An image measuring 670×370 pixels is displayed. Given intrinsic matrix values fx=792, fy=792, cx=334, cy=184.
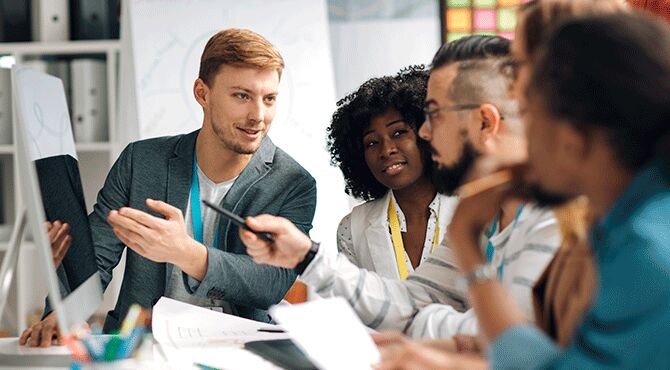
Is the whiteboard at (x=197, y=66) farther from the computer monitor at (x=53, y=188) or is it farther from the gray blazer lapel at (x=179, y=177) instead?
the computer monitor at (x=53, y=188)

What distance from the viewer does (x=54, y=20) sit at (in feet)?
11.5

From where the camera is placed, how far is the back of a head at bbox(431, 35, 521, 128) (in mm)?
1421

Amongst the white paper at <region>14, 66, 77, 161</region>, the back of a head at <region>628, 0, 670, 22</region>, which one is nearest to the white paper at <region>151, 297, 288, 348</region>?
the white paper at <region>14, 66, 77, 161</region>

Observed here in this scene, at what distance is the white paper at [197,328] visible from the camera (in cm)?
146

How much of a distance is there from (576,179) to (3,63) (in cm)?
121

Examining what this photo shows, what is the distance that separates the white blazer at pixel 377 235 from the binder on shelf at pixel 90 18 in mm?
1834

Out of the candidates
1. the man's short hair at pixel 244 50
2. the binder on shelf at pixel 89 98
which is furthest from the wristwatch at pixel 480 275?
the binder on shelf at pixel 89 98

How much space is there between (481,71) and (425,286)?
45 cm

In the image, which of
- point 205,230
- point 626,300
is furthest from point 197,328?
point 626,300

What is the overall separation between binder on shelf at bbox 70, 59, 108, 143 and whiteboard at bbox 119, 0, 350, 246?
0.28 meters

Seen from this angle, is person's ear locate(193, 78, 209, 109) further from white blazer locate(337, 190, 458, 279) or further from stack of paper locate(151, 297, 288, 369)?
stack of paper locate(151, 297, 288, 369)

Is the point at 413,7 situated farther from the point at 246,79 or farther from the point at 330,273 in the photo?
the point at 330,273

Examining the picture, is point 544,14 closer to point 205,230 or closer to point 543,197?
point 543,197

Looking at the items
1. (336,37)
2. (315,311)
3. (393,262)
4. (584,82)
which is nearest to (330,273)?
(315,311)
